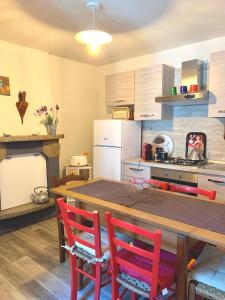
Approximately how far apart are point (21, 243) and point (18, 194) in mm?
706

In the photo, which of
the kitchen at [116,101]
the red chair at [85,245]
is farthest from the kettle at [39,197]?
the red chair at [85,245]

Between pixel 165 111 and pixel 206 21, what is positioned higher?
pixel 206 21

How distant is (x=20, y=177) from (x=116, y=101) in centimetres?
188

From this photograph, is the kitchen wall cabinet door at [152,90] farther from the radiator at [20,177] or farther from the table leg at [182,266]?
the table leg at [182,266]

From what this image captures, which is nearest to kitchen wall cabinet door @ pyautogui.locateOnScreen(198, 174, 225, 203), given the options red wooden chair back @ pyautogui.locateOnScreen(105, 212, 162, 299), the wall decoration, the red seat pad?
the red seat pad

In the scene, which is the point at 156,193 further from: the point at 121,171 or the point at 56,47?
the point at 56,47

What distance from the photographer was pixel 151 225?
1.52m

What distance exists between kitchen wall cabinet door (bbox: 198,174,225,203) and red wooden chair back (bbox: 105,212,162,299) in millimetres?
1668

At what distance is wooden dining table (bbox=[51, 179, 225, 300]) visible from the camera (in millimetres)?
1331

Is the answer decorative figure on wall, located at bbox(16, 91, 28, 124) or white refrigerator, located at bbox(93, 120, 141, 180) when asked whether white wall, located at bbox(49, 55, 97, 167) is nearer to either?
white refrigerator, located at bbox(93, 120, 141, 180)

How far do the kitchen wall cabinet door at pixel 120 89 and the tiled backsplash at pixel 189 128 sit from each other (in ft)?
1.78

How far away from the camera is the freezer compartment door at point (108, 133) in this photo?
356cm

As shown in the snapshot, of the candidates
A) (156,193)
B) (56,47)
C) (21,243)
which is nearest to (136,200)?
(156,193)

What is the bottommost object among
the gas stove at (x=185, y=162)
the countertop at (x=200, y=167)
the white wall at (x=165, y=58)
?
the countertop at (x=200, y=167)
